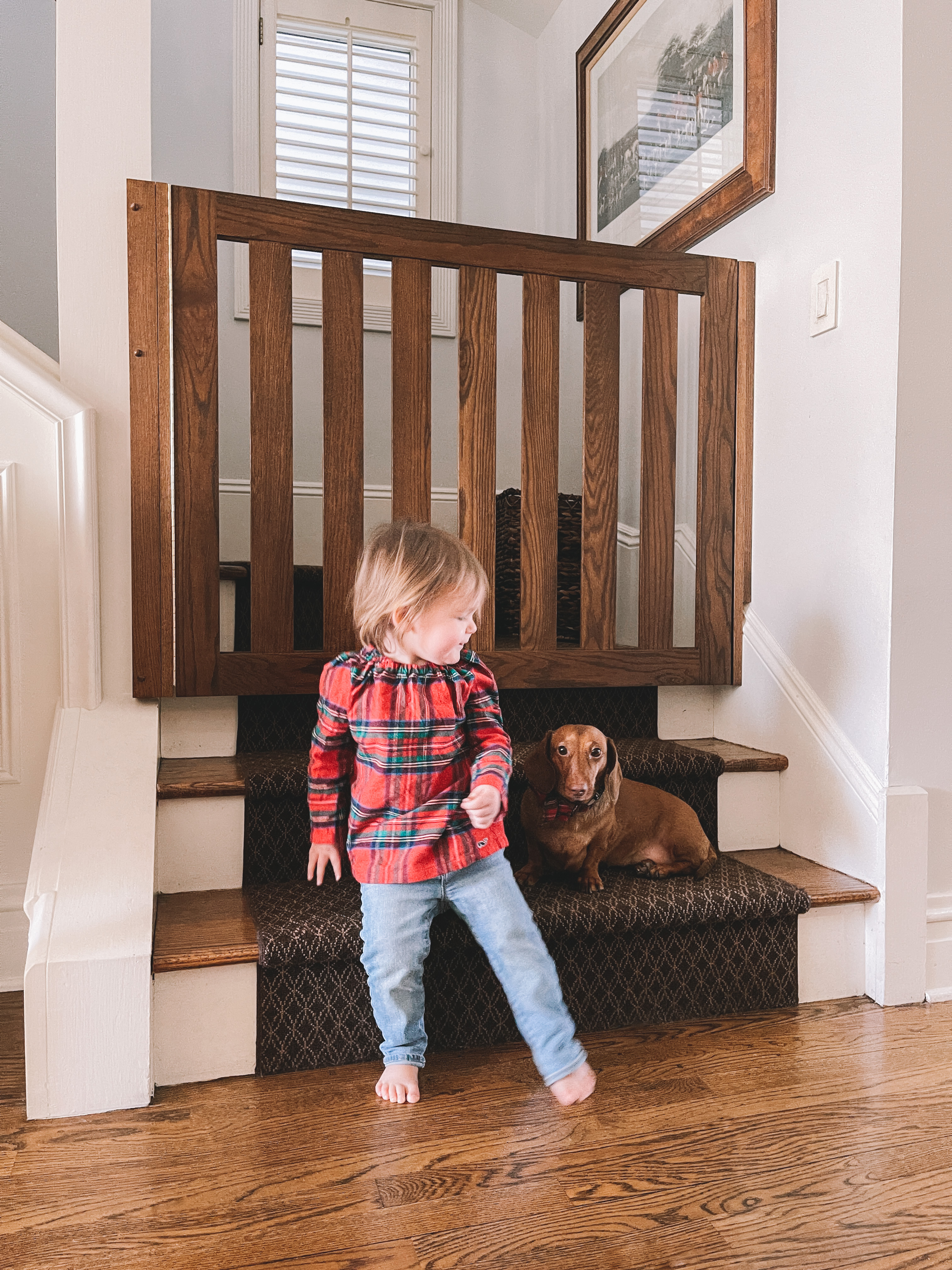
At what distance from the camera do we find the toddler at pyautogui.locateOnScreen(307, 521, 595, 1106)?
1215 millimetres

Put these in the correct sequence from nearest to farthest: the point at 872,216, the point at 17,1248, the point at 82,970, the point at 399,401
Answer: the point at 17,1248
the point at 82,970
the point at 872,216
the point at 399,401

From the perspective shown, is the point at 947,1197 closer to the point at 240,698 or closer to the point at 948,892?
the point at 948,892

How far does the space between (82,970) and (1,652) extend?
615 millimetres

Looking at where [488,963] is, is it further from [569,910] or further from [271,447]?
[271,447]

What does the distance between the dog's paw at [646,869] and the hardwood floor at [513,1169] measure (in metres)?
0.28

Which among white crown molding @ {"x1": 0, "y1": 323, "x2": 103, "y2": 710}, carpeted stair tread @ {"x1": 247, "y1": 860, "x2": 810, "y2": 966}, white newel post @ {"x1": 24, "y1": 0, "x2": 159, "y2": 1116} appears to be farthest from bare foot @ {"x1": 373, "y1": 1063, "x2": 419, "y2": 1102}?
white crown molding @ {"x1": 0, "y1": 323, "x2": 103, "y2": 710}

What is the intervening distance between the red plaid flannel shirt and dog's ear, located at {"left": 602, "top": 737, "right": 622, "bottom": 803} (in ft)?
0.67

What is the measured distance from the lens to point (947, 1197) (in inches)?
39.1

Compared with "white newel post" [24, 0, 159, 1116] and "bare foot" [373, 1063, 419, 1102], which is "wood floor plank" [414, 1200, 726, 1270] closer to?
"bare foot" [373, 1063, 419, 1102]

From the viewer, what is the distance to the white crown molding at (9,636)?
147 cm

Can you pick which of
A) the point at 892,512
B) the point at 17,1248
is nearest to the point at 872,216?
the point at 892,512

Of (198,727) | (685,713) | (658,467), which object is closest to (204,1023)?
(198,727)

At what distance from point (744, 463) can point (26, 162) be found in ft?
7.09

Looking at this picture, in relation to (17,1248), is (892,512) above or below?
above
